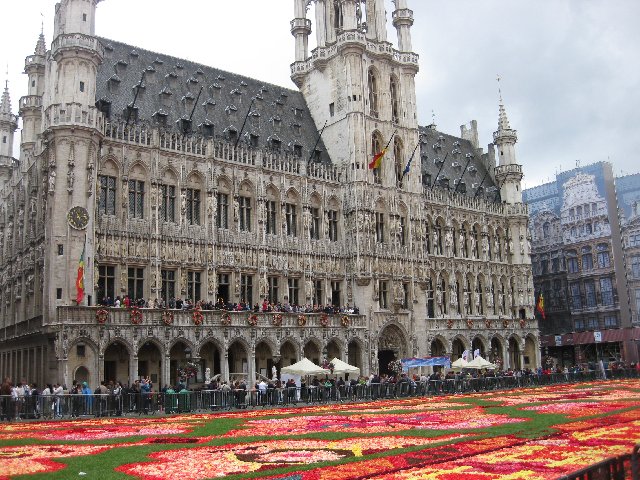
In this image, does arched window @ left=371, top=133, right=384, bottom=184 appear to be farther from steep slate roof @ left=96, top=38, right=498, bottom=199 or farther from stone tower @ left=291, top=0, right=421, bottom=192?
steep slate roof @ left=96, top=38, right=498, bottom=199

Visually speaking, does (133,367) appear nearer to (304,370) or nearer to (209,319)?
(209,319)

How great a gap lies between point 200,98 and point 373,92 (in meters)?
16.4

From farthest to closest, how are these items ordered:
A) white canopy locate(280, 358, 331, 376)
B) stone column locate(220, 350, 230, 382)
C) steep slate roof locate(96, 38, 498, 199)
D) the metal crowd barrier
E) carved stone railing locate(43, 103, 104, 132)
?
steep slate roof locate(96, 38, 498, 199) → stone column locate(220, 350, 230, 382) → carved stone railing locate(43, 103, 104, 132) → white canopy locate(280, 358, 331, 376) → the metal crowd barrier

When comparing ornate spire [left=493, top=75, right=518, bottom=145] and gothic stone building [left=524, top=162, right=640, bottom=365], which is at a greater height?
ornate spire [left=493, top=75, right=518, bottom=145]

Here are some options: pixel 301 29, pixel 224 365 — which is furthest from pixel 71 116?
pixel 301 29

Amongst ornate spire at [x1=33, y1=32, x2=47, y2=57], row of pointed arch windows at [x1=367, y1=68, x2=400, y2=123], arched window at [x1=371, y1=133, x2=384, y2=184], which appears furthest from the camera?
row of pointed arch windows at [x1=367, y1=68, x2=400, y2=123]

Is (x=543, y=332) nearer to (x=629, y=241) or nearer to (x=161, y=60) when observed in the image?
(x=629, y=241)

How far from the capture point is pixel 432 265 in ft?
210

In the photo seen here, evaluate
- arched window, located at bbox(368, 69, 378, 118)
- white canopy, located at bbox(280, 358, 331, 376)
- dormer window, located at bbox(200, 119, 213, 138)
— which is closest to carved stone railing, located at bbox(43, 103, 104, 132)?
dormer window, located at bbox(200, 119, 213, 138)

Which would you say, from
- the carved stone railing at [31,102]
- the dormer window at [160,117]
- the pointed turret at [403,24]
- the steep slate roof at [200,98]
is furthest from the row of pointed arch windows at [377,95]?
the carved stone railing at [31,102]

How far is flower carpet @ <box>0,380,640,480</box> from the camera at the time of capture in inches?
513

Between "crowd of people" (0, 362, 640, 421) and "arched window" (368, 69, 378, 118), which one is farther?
"arched window" (368, 69, 378, 118)

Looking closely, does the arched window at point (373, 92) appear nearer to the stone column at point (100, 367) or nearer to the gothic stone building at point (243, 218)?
the gothic stone building at point (243, 218)

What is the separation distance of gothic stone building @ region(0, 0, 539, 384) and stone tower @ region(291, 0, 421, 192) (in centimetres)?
18
